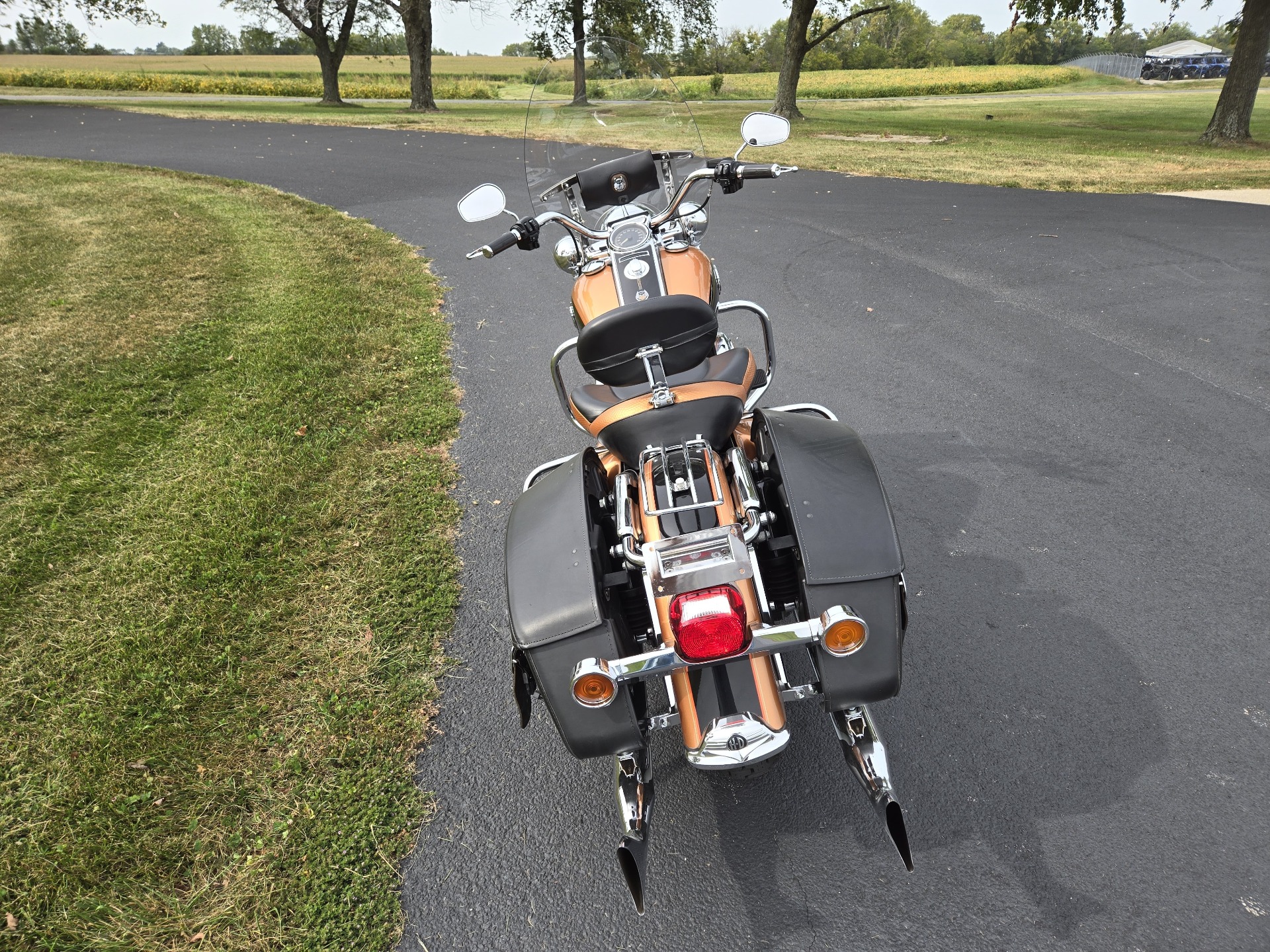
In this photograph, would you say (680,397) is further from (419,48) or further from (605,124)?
(419,48)

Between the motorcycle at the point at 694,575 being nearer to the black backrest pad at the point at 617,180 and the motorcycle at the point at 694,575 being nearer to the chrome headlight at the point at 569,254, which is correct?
the chrome headlight at the point at 569,254

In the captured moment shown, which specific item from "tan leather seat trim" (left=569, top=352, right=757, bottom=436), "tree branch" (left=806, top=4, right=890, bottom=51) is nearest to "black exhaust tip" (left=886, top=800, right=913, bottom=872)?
"tan leather seat trim" (left=569, top=352, right=757, bottom=436)

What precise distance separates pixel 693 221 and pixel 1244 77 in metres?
17.1

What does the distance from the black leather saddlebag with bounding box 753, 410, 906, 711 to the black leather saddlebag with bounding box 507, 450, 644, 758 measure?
20.8 inches

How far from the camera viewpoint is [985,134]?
58.9 ft

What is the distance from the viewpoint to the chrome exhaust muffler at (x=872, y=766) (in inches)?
71.0

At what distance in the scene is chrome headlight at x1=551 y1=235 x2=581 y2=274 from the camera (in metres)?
3.29

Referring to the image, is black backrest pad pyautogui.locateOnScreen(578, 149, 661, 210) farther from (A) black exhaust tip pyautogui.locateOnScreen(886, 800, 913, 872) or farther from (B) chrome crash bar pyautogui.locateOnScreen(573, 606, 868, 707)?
(A) black exhaust tip pyautogui.locateOnScreen(886, 800, 913, 872)

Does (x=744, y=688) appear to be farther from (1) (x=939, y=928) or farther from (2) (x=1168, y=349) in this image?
(2) (x=1168, y=349)

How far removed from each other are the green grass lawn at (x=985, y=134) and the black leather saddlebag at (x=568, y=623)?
2463 mm

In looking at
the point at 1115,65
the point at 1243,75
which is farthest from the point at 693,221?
the point at 1115,65

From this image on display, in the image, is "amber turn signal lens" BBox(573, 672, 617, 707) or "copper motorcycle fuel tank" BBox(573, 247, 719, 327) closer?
"amber turn signal lens" BBox(573, 672, 617, 707)

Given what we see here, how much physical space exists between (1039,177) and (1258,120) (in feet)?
50.5

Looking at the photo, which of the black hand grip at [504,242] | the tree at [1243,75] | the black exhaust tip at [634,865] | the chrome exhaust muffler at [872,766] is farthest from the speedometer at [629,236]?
the tree at [1243,75]
